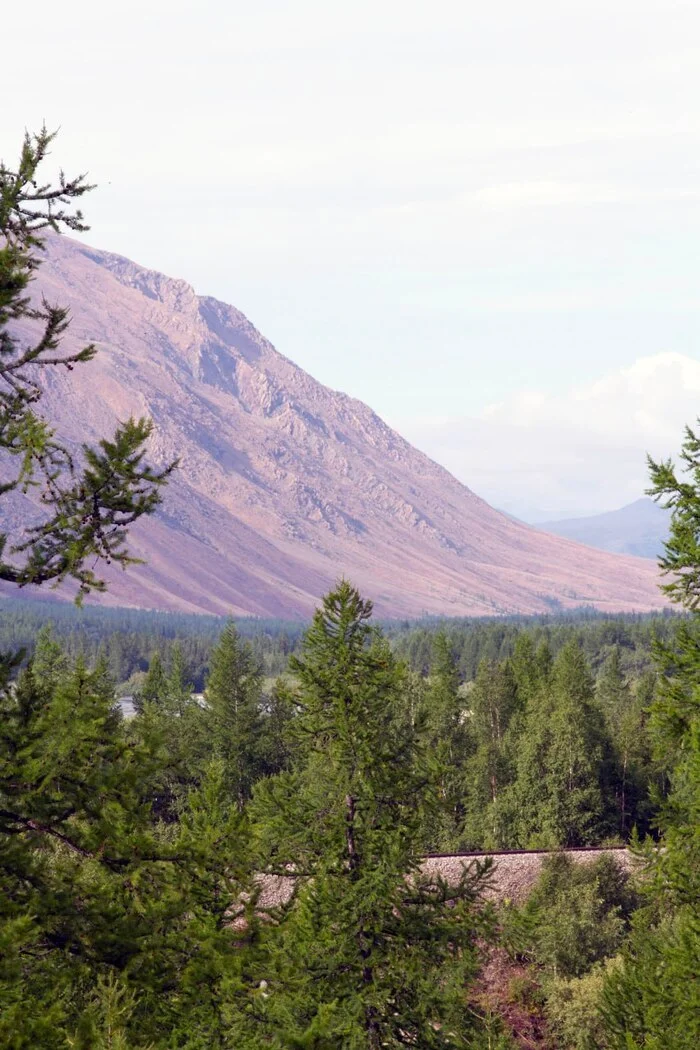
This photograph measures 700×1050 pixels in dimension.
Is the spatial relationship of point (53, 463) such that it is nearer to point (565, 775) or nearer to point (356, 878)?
point (356, 878)

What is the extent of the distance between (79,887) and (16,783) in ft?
4.48

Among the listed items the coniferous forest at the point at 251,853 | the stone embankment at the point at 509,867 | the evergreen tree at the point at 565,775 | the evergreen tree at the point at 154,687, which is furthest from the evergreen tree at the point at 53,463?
the evergreen tree at the point at 154,687

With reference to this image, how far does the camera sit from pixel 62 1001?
33.5 feet

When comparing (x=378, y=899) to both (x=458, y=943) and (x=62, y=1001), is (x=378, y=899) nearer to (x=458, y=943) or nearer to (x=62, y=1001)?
(x=458, y=943)

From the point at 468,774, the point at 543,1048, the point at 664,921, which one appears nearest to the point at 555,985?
the point at 543,1048

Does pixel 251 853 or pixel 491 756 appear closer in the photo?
pixel 251 853

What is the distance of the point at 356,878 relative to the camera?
692 inches

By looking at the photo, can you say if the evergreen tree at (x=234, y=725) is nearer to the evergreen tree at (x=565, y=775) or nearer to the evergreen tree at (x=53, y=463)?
the evergreen tree at (x=565, y=775)

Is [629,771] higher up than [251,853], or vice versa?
[251,853]

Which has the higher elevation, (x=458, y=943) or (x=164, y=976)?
(x=164, y=976)

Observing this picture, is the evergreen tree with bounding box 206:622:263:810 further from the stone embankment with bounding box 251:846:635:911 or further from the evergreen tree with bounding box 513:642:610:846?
the stone embankment with bounding box 251:846:635:911

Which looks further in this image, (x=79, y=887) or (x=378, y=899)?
(x=378, y=899)

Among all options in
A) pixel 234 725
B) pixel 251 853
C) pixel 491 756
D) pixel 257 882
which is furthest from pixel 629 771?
pixel 251 853

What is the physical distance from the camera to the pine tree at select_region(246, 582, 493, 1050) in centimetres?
1670
